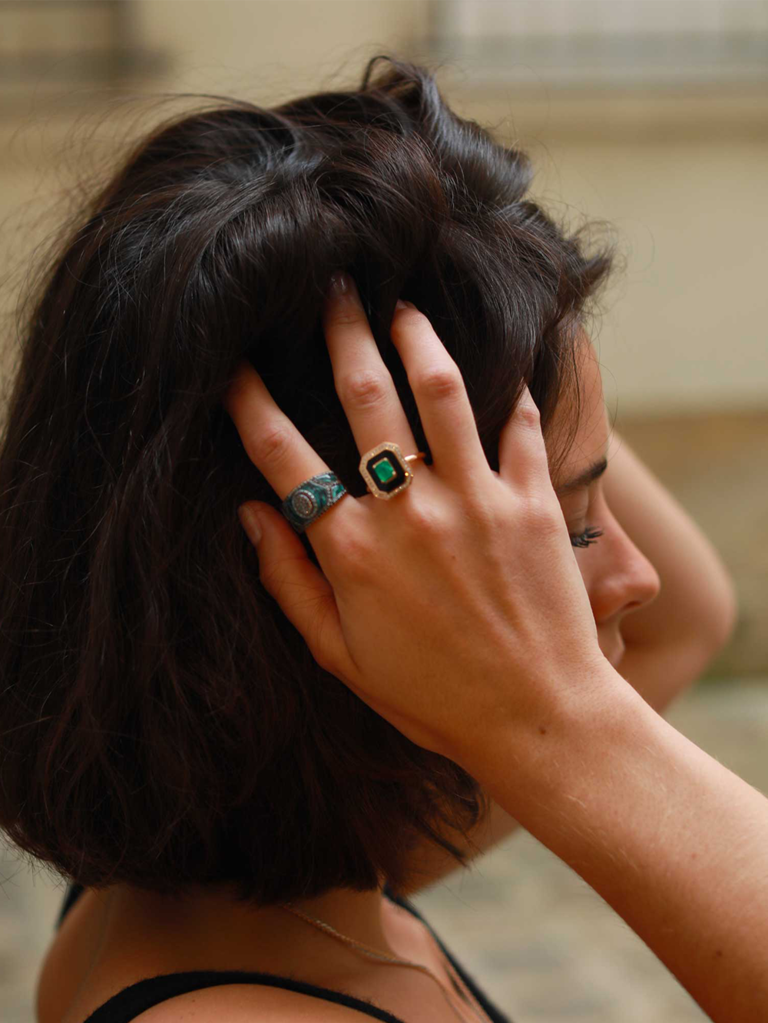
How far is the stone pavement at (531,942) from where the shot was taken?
2.17 metres

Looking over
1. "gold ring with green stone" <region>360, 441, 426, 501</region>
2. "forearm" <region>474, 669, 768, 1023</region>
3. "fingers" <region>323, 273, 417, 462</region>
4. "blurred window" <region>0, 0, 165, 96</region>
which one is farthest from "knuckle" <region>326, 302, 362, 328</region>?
"blurred window" <region>0, 0, 165, 96</region>

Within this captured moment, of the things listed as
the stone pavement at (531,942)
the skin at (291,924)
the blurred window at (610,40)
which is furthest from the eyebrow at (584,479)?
the blurred window at (610,40)

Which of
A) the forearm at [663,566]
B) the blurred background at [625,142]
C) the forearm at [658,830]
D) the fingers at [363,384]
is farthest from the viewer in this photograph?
the blurred background at [625,142]

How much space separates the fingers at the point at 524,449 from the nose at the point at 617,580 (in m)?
0.24

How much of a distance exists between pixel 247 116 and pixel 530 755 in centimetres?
71

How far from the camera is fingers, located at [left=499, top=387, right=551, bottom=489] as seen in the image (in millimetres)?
778

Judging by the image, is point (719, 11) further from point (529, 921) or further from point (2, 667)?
point (2, 667)

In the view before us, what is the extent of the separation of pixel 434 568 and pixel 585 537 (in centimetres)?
25

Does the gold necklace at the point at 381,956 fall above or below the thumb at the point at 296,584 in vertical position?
below

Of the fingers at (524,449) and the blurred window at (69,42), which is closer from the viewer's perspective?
the fingers at (524,449)

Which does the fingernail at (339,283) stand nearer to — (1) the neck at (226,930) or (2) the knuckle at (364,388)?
(2) the knuckle at (364,388)

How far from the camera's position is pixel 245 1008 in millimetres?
782

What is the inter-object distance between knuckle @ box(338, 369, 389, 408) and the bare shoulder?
0.48 metres

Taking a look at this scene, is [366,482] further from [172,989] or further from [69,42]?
[69,42]
